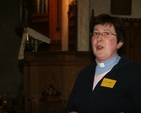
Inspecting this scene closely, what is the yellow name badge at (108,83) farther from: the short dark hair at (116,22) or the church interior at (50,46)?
the church interior at (50,46)

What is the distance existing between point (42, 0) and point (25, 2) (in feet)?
3.87

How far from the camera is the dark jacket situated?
185 cm

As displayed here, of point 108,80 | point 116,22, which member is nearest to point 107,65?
point 108,80

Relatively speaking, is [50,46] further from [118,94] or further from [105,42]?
[118,94]

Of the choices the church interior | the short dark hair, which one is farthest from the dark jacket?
the church interior

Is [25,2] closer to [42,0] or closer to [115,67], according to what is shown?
[42,0]

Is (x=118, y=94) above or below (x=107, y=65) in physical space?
below

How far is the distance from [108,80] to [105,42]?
230 millimetres

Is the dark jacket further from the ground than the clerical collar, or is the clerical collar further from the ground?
the clerical collar

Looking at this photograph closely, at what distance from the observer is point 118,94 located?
1.86 meters

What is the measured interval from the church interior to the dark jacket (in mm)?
356

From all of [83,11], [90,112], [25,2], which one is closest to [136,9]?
[83,11]

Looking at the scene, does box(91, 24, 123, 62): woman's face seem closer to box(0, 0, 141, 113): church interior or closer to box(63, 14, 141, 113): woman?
box(63, 14, 141, 113): woman

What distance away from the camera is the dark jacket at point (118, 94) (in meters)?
1.85
